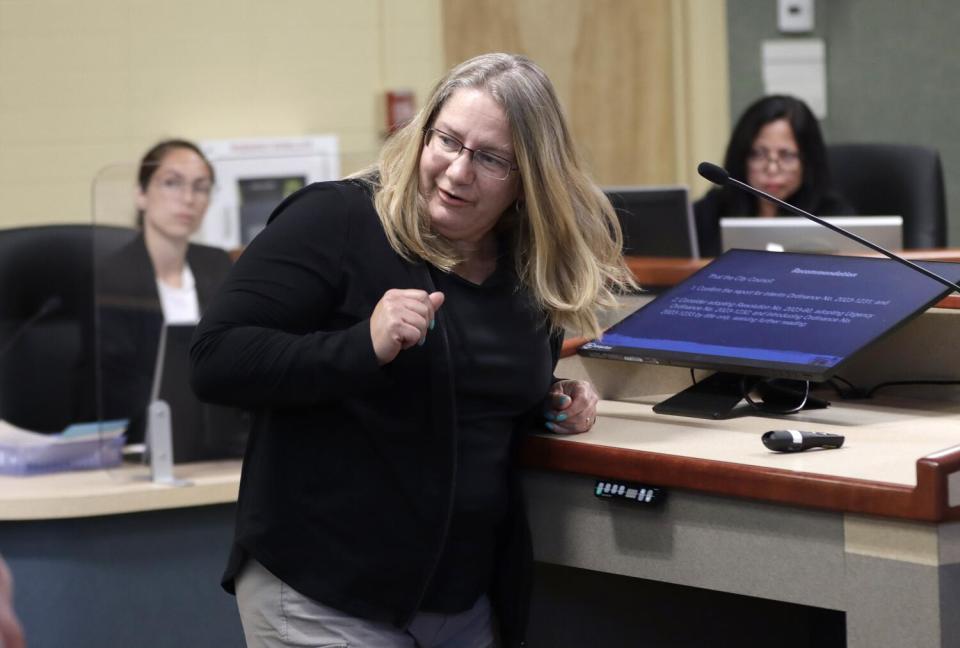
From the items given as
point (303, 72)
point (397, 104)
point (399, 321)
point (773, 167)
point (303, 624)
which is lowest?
point (303, 624)

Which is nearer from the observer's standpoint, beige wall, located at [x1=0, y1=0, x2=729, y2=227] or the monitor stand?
the monitor stand

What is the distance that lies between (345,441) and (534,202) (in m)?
0.36

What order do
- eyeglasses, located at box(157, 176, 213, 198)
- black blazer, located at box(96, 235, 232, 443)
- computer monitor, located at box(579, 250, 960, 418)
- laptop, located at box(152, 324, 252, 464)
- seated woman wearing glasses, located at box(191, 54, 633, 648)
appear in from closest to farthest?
1. seated woman wearing glasses, located at box(191, 54, 633, 648)
2. computer monitor, located at box(579, 250, 960, 418)
3. laptop, located at box(152, 324, 252, 464)
4. black blazer, located at box(96, 235, 232, 443)
5. eyeglasses, located at box(157, 176, 213, 198)

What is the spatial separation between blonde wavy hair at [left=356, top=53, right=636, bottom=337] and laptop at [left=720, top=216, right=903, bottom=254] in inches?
42.5

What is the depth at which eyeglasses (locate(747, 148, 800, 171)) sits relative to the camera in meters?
3.92

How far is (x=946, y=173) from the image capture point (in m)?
Answer: 4.91

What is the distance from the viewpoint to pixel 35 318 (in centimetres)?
319

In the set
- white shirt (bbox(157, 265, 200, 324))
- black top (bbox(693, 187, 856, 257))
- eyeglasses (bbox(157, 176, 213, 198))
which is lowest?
white shirt (bbox(157, 265, 200, 324))

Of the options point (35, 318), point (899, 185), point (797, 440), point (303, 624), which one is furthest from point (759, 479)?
point (899, 185)

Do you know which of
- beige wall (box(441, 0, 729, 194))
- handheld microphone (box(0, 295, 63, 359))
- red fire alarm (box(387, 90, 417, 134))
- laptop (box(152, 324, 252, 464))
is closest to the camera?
laptop (box(152, 324, 252, 464))

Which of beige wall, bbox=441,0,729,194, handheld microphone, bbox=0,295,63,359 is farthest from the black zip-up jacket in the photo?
beige wall, bbox=441,0,729,194

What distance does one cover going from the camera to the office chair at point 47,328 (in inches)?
130

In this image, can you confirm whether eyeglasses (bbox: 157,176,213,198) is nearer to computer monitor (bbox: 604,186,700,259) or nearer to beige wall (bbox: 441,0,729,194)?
computer monitor (bbox: 604,186,700,259)

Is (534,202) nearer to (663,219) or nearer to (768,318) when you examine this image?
(768,318)
